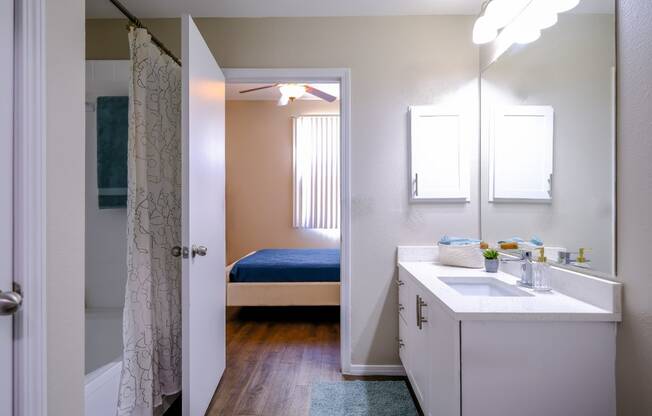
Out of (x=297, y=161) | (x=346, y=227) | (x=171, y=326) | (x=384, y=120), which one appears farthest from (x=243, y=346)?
(x=297, y=161)

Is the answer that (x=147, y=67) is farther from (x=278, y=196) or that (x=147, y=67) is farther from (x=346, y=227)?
(x=278, y=196)

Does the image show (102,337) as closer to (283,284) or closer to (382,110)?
(283,284)

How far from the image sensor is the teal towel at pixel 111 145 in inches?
94.5

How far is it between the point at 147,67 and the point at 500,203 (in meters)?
2.12

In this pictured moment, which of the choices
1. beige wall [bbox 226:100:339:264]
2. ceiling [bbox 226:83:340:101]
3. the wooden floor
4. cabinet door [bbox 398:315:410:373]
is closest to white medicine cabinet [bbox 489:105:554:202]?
cabinet door [bbox 398:315:410:373]

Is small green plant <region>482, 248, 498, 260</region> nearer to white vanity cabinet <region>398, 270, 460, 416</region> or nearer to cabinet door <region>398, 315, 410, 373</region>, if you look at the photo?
white vanity cabinet <region>398, 270, 460, 416</region>

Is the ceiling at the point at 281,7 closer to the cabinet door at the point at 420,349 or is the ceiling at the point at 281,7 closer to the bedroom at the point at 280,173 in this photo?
the cabinet door at the point at 420,349

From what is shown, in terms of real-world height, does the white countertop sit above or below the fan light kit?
below

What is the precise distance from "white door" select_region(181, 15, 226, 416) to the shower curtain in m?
0.21

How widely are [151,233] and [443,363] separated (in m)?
1.60

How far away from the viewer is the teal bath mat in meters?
1.97

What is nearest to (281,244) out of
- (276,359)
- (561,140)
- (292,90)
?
(292,90)

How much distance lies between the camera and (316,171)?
4.92 meters

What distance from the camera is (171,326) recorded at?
2.02 m
